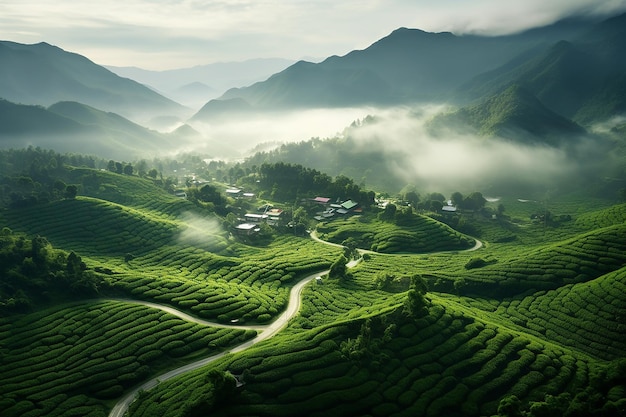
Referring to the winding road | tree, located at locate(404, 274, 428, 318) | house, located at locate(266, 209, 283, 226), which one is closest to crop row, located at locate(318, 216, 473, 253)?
house, located at locate(266, 209, 283, 226)

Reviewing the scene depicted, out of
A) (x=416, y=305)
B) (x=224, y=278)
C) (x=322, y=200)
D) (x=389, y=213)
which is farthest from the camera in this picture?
(x=322, y=200)

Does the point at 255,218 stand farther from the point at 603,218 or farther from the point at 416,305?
the point at 603,218

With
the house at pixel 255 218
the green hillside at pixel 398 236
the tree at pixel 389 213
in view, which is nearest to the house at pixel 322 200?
the green hillside at pixel 398 236

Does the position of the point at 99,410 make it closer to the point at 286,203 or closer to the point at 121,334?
the point at 121,334

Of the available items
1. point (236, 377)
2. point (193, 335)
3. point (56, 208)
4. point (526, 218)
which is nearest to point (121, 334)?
point (193, 335)

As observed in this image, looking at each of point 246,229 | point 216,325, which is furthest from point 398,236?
point 216,325
